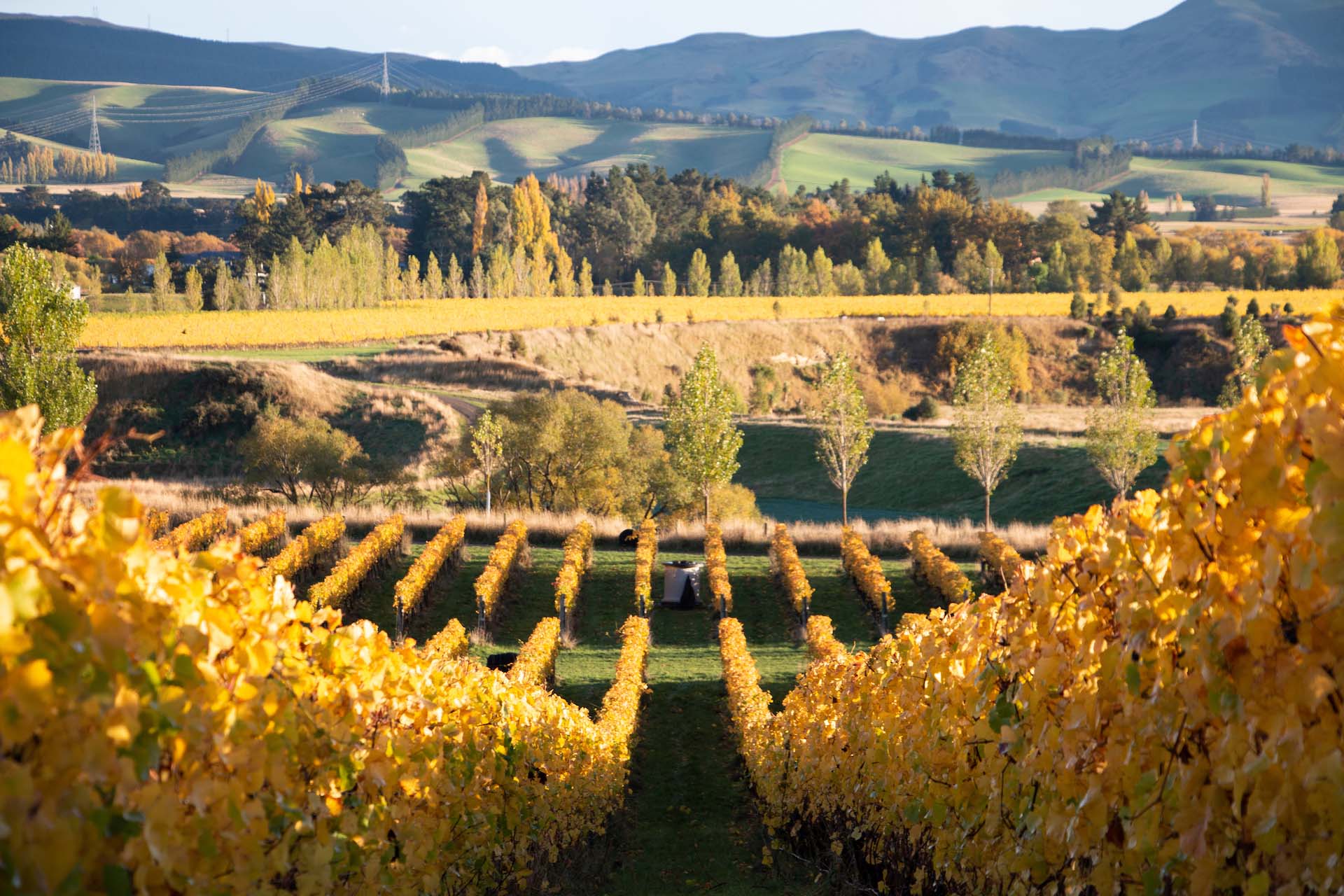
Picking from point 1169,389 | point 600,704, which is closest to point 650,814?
point 600,704

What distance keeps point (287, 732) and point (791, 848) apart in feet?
25.5

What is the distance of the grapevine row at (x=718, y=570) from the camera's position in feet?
72.8

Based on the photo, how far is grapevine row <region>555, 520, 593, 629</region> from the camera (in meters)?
21.3

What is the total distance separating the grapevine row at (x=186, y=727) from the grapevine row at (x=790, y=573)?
16.2 metres

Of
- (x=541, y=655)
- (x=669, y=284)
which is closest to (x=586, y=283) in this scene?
(x=669, y=284)

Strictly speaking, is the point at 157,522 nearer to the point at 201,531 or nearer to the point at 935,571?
the point at 201,531

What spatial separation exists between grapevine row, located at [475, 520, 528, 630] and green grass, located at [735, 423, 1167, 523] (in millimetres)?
20543

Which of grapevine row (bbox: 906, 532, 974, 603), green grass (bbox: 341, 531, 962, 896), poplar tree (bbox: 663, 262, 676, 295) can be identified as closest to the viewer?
green grass (bbox: 341, 531, 962, 896)

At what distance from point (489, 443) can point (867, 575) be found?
15.2 m

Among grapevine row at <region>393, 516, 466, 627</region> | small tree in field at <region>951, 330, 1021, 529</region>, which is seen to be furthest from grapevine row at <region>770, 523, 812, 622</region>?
small tree in field at <region>951, 330, 1021, 529</region>

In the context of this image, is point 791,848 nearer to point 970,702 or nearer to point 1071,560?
point 970,702

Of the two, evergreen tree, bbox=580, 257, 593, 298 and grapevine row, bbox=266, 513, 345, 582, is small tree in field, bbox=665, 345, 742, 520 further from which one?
evergreen tree, bbox=580, 257, 593, 298

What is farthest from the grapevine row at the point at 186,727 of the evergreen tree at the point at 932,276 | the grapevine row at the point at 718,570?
the evergreen tree at the point at 932,276

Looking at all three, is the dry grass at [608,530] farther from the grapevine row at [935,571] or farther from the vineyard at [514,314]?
the vineyard at [514,314]
